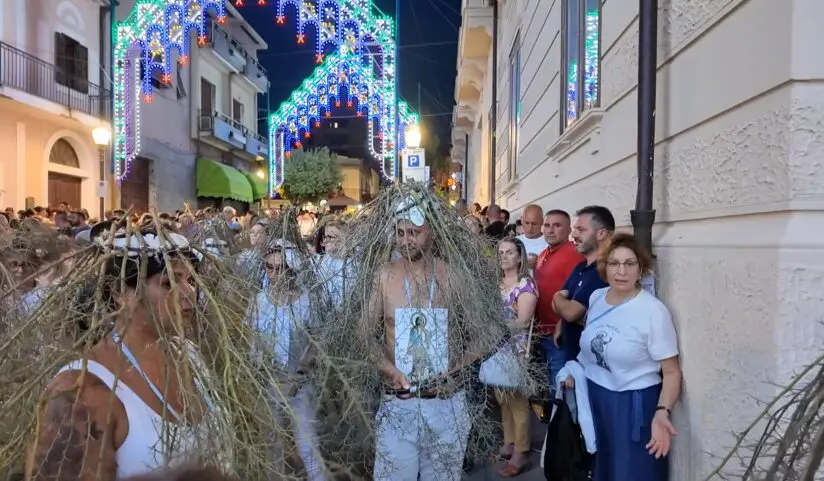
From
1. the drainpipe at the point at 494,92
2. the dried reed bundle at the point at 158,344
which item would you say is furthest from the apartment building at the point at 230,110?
the dried reed bundle at the point at 158,344

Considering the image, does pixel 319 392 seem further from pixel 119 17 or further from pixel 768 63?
pixel 119 17

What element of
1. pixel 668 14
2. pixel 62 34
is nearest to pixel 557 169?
pixel 668 14

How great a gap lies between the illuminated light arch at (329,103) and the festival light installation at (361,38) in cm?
7

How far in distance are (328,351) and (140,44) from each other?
17.9 meters

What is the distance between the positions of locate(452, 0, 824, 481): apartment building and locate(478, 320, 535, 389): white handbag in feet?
2.58

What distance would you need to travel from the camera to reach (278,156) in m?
20.6

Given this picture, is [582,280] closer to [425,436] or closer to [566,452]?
[566,452]

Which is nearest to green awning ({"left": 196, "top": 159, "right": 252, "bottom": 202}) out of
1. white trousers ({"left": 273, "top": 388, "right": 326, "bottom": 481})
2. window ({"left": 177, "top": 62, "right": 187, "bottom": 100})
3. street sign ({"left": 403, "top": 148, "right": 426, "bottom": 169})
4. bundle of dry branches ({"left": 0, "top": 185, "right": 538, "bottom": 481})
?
window ({"left": 177, "top": 62, "right": 187, "bottom": 100})

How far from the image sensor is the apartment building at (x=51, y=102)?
15.7 m

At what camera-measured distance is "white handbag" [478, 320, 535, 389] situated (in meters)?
3.06

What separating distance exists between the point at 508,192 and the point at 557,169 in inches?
235

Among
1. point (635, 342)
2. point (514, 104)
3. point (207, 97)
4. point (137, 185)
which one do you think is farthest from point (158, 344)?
point (207, 97)

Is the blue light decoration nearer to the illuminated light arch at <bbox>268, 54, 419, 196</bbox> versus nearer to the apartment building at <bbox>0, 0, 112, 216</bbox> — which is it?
the illuminated light arch at <bbox>268, 54, 419, 196</bbox>

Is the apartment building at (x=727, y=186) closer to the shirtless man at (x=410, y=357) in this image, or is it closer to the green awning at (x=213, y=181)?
the shirtless man at (x=410, y=357)
